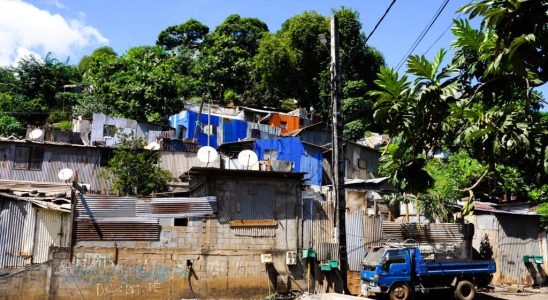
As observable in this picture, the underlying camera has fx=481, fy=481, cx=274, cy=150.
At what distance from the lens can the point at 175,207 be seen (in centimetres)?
1744

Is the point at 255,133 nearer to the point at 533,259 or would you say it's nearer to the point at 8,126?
the point at 8,126

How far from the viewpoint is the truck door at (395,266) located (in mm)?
16750

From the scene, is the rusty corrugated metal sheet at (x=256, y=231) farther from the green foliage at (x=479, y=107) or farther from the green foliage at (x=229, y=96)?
the green foliage at (x=229, y=96)

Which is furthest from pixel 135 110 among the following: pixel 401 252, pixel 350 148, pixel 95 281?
pixel 401 252

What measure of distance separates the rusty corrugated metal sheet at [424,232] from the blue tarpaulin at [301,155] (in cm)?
1293

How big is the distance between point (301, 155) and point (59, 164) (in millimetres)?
15011

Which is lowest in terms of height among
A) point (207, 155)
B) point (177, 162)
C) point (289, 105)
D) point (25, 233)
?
point (25, 233)

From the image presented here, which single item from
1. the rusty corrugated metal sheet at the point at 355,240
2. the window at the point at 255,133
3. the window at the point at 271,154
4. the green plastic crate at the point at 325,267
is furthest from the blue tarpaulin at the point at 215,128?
the green plastic crate at the point at 325,267

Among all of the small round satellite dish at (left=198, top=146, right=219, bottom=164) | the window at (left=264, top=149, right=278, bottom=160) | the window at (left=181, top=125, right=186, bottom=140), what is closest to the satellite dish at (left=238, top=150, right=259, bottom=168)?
the small round satellite dish at (left=198, top=146, right=219, bottom=164)

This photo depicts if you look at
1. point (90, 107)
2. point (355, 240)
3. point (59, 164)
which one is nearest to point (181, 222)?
point (355, 240)

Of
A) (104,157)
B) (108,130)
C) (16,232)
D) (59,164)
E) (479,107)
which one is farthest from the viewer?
(108,130)

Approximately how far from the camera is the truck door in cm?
1675

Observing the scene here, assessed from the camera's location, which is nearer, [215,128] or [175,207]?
[175,207]

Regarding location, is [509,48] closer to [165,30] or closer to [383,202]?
[383,202]
